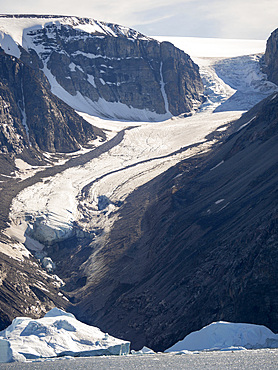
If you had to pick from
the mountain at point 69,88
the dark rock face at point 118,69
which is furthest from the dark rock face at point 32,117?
the dark rock face at point 118,69

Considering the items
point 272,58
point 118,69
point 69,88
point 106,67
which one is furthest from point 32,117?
point 272,58

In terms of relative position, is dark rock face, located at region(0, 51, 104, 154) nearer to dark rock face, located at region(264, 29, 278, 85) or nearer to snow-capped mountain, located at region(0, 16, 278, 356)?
snow-capped mountain, located at region(0, 16, 278, 356)

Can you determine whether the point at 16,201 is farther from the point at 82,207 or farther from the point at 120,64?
the point at 120,64

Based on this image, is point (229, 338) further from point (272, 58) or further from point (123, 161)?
point (272, 58)

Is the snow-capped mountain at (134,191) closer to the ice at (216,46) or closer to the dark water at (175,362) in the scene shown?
the dark water at (175,362)

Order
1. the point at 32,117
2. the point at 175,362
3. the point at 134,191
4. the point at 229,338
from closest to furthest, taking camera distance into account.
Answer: the point at 175,362, the point at 229,338, the point at 134,191, the point at 32,117

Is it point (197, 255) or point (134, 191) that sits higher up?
point (197, 255)
